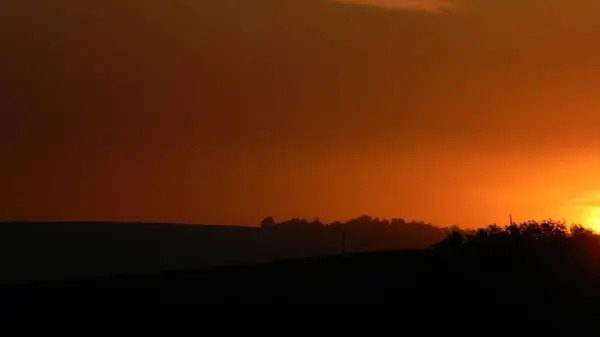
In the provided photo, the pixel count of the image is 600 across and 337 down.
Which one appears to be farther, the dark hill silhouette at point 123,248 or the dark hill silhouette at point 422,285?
the dark hill silhouette at point 123,248

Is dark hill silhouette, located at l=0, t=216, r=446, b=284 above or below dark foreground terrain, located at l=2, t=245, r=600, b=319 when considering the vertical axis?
above

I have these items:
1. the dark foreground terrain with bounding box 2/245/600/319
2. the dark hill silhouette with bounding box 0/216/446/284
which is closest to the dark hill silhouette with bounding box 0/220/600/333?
the dark foreground terrain with bounding box 2/245/600/319

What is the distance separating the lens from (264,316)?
1783 inches

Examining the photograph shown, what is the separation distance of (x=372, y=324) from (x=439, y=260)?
29.9ft

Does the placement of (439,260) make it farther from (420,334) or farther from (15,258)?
(15,258)

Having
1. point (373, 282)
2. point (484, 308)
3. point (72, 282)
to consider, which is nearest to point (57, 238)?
point (72, 282)

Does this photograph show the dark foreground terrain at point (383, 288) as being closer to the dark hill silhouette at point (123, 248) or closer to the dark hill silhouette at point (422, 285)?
the dark hill silhouette at point (422, 285)

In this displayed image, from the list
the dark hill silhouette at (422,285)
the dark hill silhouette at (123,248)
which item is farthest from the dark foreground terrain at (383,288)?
the dark hill silhouette at (123,248)

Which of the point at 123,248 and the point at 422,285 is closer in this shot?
the point at 422,285

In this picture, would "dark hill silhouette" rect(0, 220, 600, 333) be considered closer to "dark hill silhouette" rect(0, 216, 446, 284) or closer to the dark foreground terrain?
the dark foreground terrain

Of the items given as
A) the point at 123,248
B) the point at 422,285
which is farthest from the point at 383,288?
the point at 123,248

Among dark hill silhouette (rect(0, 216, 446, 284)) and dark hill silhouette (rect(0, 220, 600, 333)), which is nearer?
dark hill silhouette (rect(0, 220, 600, 333))

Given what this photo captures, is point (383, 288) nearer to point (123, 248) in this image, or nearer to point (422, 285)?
point (422, 285)

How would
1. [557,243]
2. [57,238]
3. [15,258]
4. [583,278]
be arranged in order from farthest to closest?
[57,238], [15,258], [557,243], [583,278]
